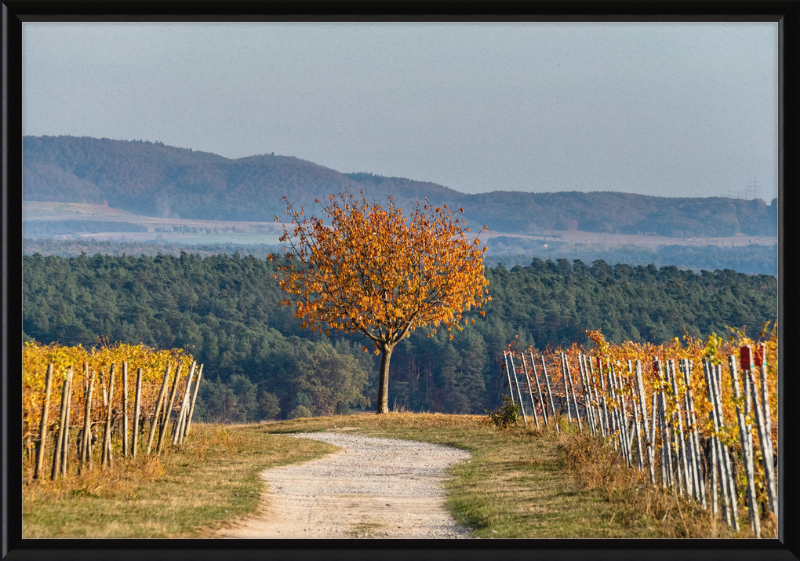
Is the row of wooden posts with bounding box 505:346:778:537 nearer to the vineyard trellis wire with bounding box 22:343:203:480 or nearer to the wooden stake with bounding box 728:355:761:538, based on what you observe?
the wooden stake with bounding box 728:355:761:538

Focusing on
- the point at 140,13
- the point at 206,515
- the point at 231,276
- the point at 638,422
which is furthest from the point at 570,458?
the point at 231,276

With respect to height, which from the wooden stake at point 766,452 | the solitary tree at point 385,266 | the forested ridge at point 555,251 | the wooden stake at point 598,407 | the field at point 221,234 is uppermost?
the field at point 221,234

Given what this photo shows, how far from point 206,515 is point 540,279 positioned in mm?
41884

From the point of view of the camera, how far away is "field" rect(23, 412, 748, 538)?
19.6 ft

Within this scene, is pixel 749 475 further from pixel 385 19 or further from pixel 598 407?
pixel 598 407

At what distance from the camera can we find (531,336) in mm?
43906

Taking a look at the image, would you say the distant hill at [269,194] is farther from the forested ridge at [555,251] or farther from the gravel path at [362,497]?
the gravel path at [362,497]

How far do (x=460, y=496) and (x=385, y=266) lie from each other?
405 inches

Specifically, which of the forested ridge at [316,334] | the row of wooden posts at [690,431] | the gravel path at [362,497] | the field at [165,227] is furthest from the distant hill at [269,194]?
the row of wooden posts at [690,431]

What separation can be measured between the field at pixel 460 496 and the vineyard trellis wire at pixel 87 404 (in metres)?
0.31

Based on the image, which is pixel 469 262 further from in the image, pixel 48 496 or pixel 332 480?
pixel 48 496

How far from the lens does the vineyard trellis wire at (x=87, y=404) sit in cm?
734

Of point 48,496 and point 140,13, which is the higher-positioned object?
point 140,13

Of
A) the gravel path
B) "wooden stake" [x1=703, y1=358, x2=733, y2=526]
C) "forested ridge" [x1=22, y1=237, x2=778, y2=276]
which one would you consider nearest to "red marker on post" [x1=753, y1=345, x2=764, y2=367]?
"wooden stake" [x1=703, y1=358, x2=733, y2=526]
